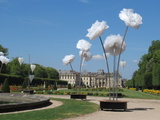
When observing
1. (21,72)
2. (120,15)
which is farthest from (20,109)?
(21,72)

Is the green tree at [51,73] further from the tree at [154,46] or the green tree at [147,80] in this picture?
the green tree at [147,80]

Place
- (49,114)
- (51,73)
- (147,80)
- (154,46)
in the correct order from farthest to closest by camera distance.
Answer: (51,73), (154,46), (147,80), (49,114)

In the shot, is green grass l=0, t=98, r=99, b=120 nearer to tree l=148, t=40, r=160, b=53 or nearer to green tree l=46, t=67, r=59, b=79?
tree l=148, t=40, r=160, b=53

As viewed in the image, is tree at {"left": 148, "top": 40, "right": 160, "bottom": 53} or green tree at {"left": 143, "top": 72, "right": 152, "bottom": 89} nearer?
green tree at {"left": 143, "top": 72, "right": 152, "bottom": 89}

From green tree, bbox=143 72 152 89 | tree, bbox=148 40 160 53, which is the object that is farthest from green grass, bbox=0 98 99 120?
tree, bbox=148 40 160 53

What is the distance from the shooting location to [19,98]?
19.9 m

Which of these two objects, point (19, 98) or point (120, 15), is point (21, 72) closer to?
point (19, 98)

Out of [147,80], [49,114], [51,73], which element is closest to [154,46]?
[147,80]

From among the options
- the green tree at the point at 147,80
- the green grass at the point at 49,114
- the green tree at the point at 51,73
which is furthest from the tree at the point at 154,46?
the green grass at the point at 49,114

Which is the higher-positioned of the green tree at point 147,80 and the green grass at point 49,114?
the green tree at point 147,80

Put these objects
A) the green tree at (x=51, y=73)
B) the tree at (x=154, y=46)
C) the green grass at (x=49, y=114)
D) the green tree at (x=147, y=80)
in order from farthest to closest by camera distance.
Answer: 1. the green tree at (x=51, y=73)
2. the tree at (x=154, y=46)
3. the green tree at (x=147, y=80)
4. the green grass at (x=49, y=114)

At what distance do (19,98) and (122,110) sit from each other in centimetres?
865

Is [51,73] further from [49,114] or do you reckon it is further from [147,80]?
[49,114]

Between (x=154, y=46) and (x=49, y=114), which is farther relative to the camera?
(x=154, y=46)
